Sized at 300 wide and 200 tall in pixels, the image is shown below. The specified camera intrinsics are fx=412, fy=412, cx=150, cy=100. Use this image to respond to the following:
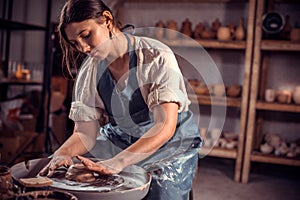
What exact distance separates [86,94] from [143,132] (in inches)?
11.1

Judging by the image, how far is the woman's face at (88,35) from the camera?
142cm

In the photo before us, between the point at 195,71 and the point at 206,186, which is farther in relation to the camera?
the point at 195,71

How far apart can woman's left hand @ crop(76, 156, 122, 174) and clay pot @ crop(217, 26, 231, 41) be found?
239 centimetres

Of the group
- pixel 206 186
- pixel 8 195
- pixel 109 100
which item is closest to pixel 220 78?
pixel 206 186

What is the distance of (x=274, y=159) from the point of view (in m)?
3.32

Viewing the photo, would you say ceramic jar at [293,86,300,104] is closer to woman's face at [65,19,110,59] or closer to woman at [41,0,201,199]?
woman at [41,0,201,199]

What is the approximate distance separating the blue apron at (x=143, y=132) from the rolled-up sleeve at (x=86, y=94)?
27mm

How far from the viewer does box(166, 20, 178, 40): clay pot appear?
11.9 ft

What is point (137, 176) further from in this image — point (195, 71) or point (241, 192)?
point (195, 71)

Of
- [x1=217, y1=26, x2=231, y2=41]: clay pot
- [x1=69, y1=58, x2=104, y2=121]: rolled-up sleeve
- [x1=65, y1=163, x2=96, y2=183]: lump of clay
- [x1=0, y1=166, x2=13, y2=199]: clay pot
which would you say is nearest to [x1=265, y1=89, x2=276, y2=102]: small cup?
[x1=217, y1=26, x2=231, y2=41]: clay pot

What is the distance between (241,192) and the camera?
3143 millimetres

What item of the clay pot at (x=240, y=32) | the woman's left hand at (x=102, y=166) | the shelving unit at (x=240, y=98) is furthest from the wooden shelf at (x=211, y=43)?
the woman's left hand at (x=102, y=166)

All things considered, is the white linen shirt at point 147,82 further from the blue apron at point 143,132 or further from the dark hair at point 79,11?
the dark hair at point 79,11

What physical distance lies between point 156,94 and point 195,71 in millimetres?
2569
